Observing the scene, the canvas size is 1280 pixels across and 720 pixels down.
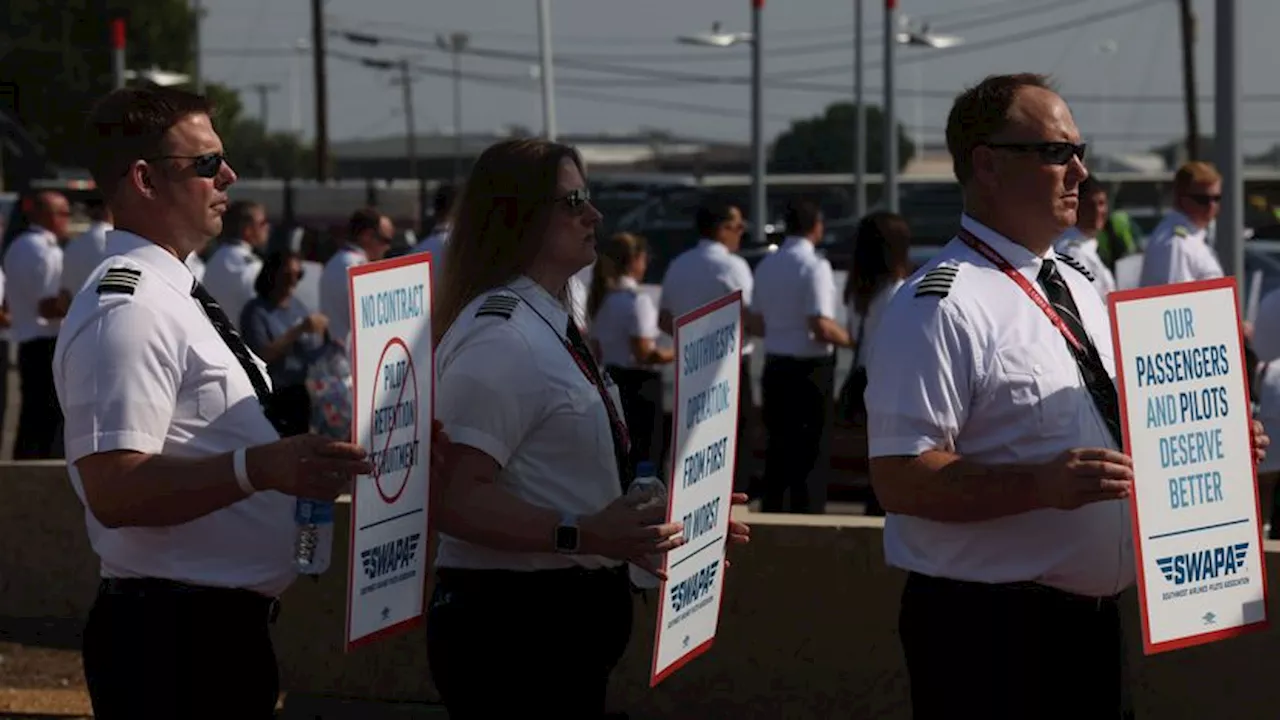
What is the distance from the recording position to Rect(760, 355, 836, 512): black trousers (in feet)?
41.3

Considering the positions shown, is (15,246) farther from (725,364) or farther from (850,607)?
(725,364)

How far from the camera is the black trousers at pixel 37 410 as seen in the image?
13.1 metres

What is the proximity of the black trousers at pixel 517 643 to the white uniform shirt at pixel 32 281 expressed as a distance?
9602 millimetres

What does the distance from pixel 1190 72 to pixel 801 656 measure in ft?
162

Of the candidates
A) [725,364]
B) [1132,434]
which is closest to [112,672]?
[725,364]

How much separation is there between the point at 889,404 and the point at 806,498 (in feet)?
27.7

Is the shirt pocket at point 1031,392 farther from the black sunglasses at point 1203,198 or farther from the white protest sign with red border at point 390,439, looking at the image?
the black sunglasses at point 1203,198

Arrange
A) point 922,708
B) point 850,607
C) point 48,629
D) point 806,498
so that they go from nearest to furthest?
1. point 922,708
2. point 850,607
3. point 48,629
4. point 806,498

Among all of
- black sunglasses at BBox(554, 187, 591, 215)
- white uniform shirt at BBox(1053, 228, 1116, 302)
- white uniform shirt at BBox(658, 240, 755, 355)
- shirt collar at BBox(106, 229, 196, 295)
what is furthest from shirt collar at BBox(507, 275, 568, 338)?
white uniform shirt at BBox(658, 240, 755, 355)

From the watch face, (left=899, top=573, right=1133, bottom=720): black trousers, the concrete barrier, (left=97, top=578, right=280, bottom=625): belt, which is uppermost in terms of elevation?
the watch face

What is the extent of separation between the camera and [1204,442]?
4.23 meters

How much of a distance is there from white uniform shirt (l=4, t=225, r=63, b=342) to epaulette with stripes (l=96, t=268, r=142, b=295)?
9.79m

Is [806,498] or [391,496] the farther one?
[806,498]

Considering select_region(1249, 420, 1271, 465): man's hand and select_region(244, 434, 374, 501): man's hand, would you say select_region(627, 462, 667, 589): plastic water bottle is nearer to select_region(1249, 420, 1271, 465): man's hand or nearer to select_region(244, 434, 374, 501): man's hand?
select_region(244, 434, 374, 501): man's hand
